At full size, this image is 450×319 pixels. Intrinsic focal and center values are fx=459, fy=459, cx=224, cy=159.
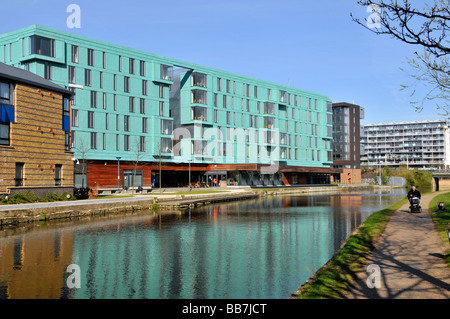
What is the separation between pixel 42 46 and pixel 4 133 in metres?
29.1

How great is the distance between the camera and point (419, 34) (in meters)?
11.5

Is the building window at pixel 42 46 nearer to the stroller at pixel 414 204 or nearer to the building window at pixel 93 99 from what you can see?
the building window at pixel 93 99

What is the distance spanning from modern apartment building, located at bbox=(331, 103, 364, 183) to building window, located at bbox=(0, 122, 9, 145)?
112 m

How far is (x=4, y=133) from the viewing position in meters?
33.3

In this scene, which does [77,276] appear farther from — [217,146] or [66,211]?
[217,146]

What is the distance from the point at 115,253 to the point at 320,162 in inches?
3755

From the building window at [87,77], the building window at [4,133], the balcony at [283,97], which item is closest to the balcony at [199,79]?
the building window at [87,77]

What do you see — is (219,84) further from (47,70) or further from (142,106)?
(47,70)

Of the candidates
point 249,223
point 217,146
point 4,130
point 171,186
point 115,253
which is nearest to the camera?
point 115,253

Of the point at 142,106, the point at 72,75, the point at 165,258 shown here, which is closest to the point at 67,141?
the point at 72,75

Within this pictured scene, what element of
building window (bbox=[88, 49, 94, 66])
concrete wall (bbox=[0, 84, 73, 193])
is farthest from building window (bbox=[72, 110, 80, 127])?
concrete wall (bbox=[0, 84, 73, 193])

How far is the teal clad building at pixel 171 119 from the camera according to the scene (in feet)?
203
